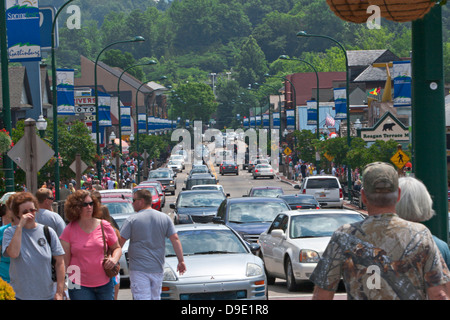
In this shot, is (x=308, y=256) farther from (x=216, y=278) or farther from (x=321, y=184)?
(x=321, y=184)

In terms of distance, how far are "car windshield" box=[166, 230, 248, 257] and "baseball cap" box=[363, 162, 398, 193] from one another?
8147mm

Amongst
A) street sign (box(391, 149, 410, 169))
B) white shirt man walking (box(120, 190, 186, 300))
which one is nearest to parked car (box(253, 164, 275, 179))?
→ street sign (box(391, 149, 410, 169))

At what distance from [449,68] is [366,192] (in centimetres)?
15103

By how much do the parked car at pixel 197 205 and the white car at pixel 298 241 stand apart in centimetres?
707

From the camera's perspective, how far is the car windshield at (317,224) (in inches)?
624

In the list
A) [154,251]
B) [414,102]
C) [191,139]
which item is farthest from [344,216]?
[191,139]

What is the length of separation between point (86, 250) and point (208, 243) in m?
4.64

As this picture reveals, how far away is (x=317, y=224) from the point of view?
52.9 ft

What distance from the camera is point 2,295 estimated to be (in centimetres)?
659

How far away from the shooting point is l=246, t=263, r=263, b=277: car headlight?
11.8m

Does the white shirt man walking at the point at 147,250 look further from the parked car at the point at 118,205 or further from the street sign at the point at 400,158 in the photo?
the street sign at the point at 400,158
